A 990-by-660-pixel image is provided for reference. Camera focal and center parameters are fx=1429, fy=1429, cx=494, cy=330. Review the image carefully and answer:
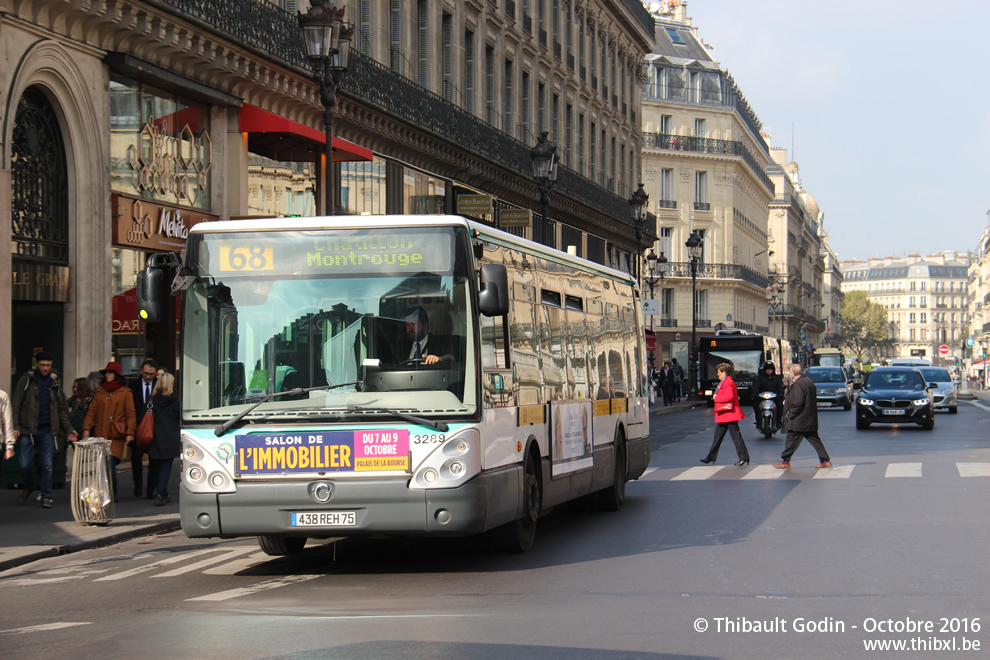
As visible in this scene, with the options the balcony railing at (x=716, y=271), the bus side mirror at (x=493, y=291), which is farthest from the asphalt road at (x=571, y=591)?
the balcony railing at (x=716, y=271)

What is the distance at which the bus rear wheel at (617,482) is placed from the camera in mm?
16094

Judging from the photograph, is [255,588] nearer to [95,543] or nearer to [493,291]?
[493,291]

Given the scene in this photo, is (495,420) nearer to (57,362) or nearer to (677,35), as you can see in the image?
(57,362)

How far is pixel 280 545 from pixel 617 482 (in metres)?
5.17

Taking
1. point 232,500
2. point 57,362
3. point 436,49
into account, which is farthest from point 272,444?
point 436,49

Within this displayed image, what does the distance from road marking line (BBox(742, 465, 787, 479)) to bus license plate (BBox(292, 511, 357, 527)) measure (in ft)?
36.2

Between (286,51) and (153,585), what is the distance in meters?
16.5

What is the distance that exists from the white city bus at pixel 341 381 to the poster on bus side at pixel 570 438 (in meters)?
1.78

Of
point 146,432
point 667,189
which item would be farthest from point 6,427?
point 667,189

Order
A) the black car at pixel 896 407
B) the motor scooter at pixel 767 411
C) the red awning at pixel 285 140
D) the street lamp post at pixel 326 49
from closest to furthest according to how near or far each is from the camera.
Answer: the street lamp post at pixel 326 49, the red awning at pixel 285 140, the motor scooter at pixel 767 411, the black car at pixel 896 407

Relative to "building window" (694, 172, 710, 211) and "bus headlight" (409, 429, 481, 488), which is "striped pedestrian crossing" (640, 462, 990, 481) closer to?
"bus headlight" (409, 429, 481, 488)

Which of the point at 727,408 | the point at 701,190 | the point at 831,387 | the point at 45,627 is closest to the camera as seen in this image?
the point at 45,627

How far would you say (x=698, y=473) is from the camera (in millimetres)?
21625

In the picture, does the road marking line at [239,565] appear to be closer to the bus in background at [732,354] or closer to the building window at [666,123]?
the bus in background at [732,354]
